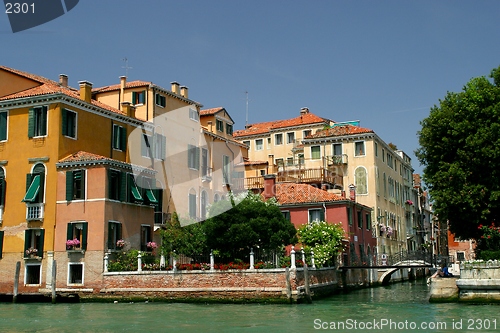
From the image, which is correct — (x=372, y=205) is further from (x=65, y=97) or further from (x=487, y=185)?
(x=65, y=97)

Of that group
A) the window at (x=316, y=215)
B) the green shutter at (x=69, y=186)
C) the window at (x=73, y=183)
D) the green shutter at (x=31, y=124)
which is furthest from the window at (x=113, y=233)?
the window at (x=316, y=215)

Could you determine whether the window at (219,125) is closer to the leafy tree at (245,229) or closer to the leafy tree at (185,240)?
the leafy tree at (185,240)

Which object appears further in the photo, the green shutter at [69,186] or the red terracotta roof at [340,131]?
the red terracotta roof at [340,131]

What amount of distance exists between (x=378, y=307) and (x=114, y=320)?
10025 mm

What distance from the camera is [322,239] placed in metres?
31.2

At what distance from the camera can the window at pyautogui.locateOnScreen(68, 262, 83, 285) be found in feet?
89.2

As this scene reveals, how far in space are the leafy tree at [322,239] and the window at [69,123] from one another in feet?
40.4

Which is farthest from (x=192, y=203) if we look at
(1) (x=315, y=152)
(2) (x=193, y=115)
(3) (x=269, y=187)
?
(1) (x=315, y=152)

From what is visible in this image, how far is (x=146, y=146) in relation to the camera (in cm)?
3253

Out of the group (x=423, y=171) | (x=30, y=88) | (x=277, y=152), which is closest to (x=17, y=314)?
(x=30, y=88)

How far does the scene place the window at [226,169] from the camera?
39.4 meters

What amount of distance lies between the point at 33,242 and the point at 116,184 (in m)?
4.61

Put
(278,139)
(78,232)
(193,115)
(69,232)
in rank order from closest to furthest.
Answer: (69,232), (78,232), (193,115), (278,139)

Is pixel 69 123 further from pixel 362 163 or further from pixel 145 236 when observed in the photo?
pixel 362 163
